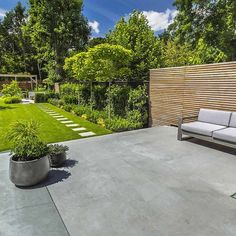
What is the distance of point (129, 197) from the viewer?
9.43ft

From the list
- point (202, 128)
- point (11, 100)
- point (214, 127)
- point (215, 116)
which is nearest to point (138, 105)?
point (215, 116)

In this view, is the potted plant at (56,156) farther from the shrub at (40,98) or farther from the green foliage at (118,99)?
the shrub at (40,98)

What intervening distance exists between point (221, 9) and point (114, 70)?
9.07 metres

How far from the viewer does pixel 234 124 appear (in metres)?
4.89

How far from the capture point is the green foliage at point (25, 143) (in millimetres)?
3188

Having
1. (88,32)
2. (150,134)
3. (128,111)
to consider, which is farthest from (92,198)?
(88,32)

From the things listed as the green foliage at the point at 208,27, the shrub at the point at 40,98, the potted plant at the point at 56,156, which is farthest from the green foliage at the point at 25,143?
the shrub at the point at 40,98

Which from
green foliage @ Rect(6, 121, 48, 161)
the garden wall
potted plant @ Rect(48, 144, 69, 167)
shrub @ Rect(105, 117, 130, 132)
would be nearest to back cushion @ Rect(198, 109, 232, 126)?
the garden wall

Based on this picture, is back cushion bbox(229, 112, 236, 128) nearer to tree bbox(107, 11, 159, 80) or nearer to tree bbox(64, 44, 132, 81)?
tree bbox(64, 44, 132, 81)

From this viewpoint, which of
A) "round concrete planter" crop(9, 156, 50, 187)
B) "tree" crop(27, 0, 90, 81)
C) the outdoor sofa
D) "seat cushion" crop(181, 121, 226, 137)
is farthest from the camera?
"tree" crop(27, 0, 90, 81)

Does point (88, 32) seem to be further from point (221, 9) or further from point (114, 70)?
point (114, 70)

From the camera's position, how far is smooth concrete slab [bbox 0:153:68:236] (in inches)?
89.4

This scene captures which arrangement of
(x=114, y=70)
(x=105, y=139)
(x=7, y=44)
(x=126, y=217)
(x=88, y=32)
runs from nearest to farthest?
1. (x=126, y=217)
2. (x=105, y=139)
3. (x=114, y=70)
4. (x=88, y=32)
5. (x=7, y=44)

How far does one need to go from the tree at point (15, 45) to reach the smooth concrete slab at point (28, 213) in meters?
30.1
